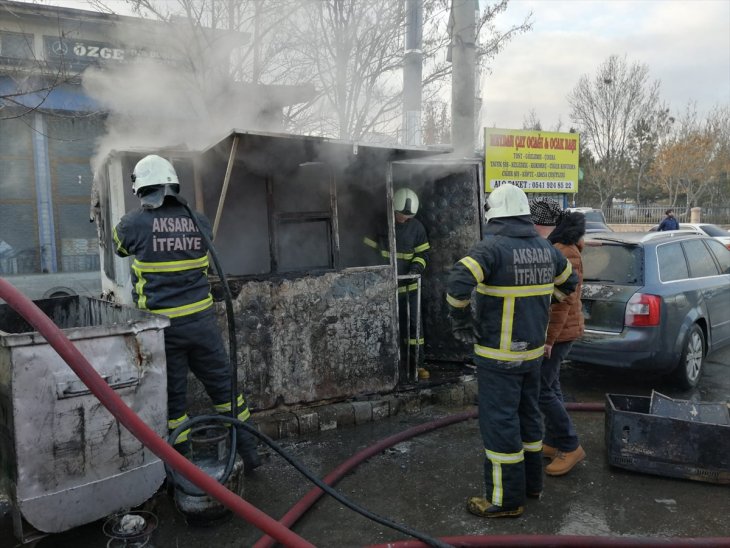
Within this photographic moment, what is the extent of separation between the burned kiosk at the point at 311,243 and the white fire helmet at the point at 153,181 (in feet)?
2.09

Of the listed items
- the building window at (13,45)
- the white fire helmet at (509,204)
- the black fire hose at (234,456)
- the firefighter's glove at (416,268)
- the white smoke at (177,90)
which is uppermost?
the building window at (13,45)

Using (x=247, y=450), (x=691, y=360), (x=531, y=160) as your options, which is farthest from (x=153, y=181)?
(x=531, y=160)

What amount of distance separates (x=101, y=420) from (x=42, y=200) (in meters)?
11.3

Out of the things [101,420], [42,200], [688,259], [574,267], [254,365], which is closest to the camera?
[101,420]

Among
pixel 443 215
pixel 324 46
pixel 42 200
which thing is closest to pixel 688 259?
pixel 443 215

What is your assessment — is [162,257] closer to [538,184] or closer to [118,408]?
[118,408]

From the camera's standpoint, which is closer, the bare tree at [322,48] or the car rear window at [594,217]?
the bare tree at [322,48]

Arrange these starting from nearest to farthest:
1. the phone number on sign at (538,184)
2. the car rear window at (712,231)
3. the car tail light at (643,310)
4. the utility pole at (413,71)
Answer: the car tail light at (643,310) → the phone number on sign at (538,184) → the utility pole at (413,71) → the car rear window at (712,231)

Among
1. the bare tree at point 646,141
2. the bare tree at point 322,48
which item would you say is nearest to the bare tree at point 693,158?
the bare tree at point 646,141

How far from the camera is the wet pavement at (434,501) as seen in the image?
3.35 meters

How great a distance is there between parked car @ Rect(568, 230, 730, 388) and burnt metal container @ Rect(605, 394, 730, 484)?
62.0 inches

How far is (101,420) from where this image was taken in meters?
3.11

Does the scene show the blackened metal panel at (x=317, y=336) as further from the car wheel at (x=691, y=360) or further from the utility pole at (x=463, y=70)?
the utility pole at (x=463, y=70)

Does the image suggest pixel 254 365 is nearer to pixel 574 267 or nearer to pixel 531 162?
pixel 574 267
